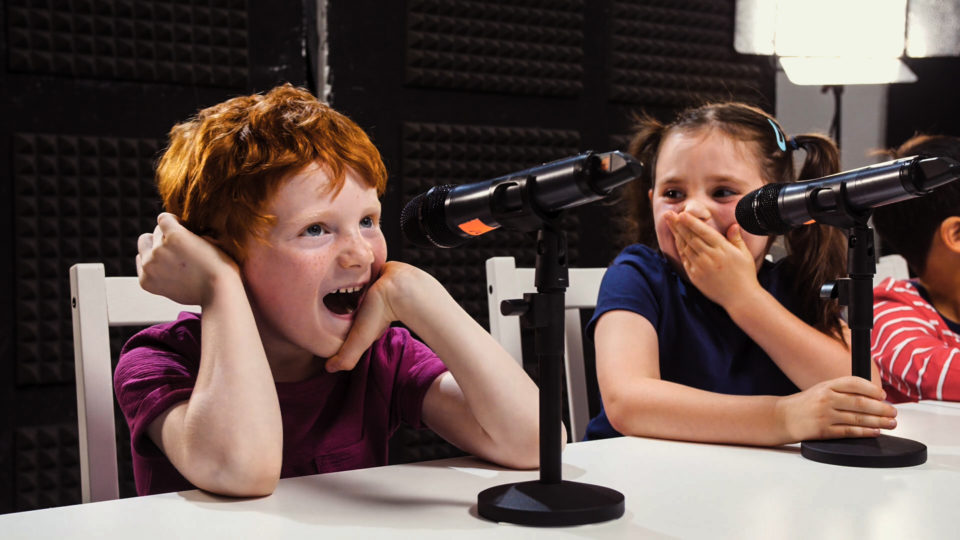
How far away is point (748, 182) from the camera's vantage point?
62.6 inches

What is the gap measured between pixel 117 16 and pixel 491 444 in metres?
1.73

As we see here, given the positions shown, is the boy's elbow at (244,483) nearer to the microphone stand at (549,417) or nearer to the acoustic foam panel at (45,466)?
→ the microphone stand at (549,417)

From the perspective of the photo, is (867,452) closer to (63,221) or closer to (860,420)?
(860,420)

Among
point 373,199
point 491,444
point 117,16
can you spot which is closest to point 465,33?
point 117,16

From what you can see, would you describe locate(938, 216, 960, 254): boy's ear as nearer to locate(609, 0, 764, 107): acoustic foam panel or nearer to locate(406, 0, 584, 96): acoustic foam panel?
locate(609, 0, 764, 107): acoustic foam panel

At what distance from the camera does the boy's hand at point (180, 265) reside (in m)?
1.07

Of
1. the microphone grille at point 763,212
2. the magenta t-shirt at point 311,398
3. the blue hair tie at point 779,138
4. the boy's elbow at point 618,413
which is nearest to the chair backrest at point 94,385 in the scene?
the magenta t-shirt at point 311,398

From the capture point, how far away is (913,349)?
1691 mm

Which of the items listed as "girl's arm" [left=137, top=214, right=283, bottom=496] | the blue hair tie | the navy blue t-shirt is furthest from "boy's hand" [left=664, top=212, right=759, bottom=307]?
"girl's arm" [left=137, top=214, right=283, bottom=496]

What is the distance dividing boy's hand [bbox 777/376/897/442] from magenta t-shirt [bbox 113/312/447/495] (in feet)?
1.61

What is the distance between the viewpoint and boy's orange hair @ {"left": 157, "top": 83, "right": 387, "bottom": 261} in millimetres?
1123

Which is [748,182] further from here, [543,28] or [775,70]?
[775,70]

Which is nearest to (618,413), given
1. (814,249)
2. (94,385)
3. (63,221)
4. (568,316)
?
(568,316)

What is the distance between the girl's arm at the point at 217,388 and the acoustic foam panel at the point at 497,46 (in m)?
1.59
